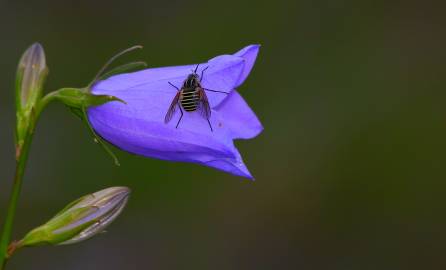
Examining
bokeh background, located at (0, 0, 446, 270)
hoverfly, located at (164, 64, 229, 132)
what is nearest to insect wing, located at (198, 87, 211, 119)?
hoverfly, located at (164, 64, 229, 132)

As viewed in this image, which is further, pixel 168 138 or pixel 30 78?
pixel 30 78

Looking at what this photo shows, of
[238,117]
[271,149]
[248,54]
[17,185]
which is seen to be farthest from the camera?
[271,149]

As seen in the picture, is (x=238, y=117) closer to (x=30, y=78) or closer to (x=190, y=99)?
(x=190, y=99)

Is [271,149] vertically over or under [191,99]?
under

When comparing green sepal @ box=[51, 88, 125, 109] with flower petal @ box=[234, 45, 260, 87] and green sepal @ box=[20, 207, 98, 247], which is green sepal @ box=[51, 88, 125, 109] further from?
flower petal @ box=[234, 45, 260, 87]

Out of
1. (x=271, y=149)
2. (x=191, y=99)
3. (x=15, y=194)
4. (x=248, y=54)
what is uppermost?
(x=248, y=54)

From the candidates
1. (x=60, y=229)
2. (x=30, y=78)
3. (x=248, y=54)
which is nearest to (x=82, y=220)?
(x=60, y=229)

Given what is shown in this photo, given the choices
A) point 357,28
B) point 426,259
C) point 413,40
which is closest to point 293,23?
point 357,28
